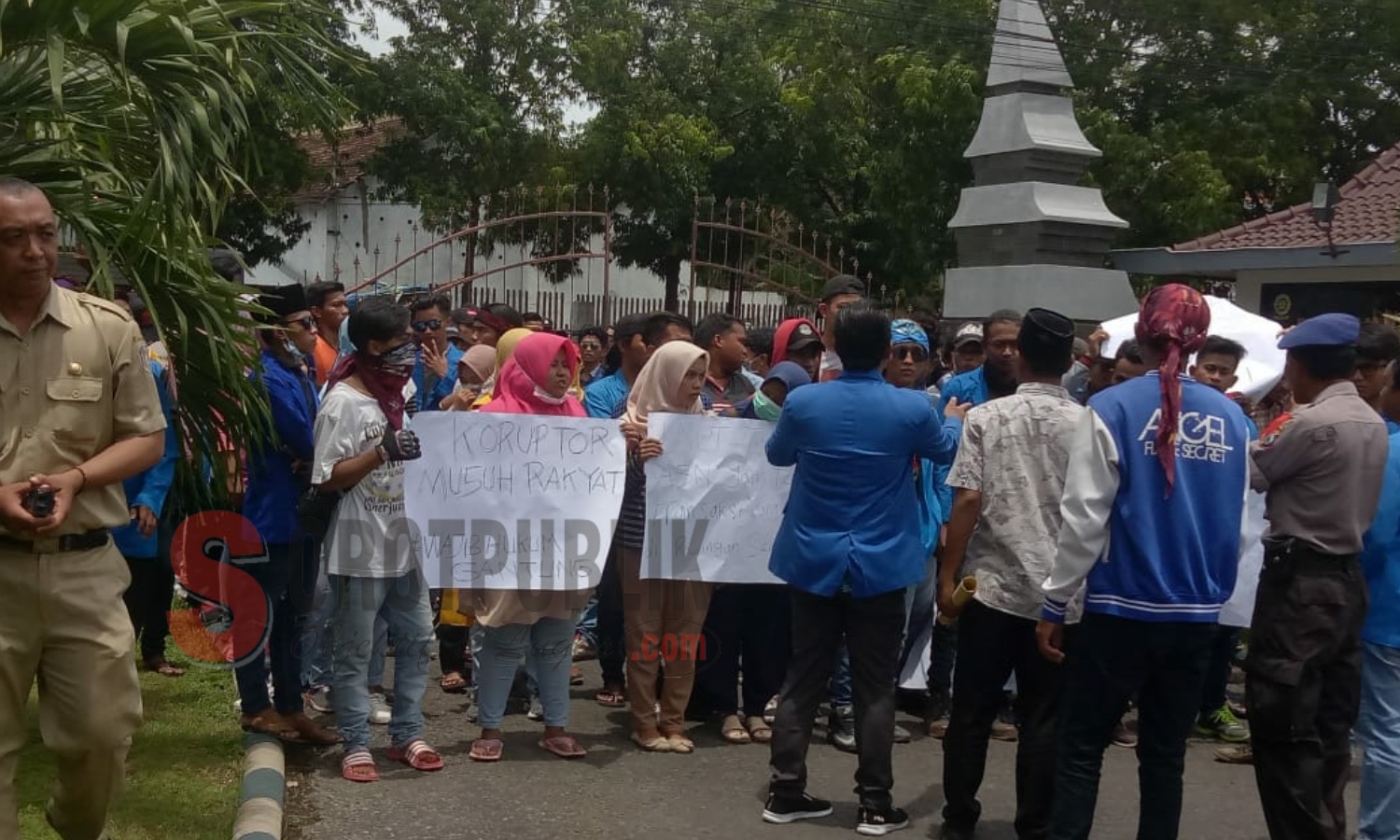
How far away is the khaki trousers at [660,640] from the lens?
21.4 feet

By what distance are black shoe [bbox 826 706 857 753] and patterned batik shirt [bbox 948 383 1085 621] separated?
5.71 feet

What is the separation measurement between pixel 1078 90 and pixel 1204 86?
2557 millimetres

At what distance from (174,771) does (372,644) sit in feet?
3.11

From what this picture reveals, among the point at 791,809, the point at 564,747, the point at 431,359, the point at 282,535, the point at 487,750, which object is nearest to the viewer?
the point at 791,809

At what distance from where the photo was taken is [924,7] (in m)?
26.3

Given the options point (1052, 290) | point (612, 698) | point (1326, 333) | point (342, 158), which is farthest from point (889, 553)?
point (342, 158)

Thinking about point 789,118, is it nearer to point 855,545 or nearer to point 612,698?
point 612,698

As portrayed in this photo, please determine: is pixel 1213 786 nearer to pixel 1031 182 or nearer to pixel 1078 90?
pixel 1031 182

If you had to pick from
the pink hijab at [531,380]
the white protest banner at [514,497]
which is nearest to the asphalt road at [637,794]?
the white protest banner at [514,497]

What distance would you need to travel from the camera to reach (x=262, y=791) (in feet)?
17.5

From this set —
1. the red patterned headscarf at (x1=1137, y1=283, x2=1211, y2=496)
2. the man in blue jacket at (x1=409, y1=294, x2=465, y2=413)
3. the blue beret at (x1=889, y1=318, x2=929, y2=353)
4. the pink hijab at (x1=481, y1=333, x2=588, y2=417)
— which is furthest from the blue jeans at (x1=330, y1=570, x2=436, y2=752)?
the red patterned headscarf at (x1=1137, y1=283, x2=1211, y2=496)

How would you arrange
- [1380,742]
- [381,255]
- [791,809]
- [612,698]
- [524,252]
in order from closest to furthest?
[1380,742] < [791,809] < [612,698] < [524,252] < [381,255]

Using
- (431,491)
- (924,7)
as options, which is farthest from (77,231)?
(924,7)

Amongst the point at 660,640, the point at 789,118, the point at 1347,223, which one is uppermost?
the point at 789,118
